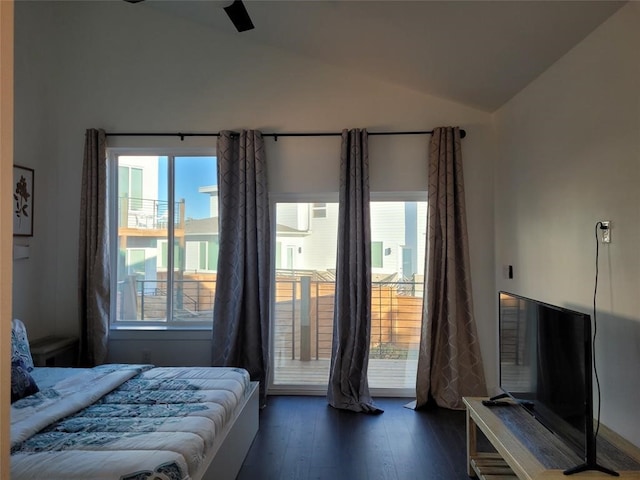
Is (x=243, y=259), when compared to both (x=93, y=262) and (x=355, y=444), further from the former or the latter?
(x=355, y=444)

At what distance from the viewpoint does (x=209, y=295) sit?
3.90 metres

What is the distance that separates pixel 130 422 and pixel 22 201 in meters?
2.47

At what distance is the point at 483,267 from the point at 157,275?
3001 mm

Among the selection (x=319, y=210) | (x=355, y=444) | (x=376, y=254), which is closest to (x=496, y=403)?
(x=355, y=444)

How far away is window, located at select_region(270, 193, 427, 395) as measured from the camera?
3828 millimetres

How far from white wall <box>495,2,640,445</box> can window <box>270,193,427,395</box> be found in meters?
1.01

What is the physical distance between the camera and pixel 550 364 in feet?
6.45

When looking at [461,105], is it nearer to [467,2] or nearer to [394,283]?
[467,2]

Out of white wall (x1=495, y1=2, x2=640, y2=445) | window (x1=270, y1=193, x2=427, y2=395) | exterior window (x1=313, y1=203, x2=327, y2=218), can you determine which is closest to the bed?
window (x1=270, y1=193, x2=427, y2=395)

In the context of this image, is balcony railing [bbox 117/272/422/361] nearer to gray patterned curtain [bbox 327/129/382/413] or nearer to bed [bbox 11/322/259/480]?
gray patterned curtain [bbox 327/129/382/413]

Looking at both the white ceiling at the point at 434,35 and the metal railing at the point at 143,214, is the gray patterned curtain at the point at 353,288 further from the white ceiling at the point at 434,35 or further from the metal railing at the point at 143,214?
the metal railing at the point at 143,214

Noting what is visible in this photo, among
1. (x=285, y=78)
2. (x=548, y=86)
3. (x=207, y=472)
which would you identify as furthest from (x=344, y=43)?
(x=207, y=472)

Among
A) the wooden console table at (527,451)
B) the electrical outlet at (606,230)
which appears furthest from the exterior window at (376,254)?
the electrical outlet at (606,230)

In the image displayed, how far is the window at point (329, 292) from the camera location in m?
3.83
